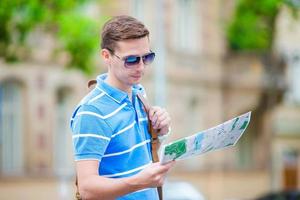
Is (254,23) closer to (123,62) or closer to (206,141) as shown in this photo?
(123,62)

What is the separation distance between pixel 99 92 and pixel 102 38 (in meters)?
0.25

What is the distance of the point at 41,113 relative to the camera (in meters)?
30.6

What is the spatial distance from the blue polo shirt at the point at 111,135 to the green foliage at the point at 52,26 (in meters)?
15.8

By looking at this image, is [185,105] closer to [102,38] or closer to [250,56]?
[250,56]

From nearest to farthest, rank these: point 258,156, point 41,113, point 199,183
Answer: point 41,113 → point 199,183 → point 258,156

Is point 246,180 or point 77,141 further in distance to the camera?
point 246,180

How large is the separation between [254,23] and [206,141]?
80.2ft

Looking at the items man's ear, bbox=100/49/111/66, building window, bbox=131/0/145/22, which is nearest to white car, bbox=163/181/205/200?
A: man's ear, bbox=100/49/111/66

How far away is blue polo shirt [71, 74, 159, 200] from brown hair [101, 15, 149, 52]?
8.9 inches

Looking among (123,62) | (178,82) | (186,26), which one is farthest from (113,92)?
(186,26)

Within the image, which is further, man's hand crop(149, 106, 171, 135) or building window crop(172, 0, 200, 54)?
building window crop(172, 0, 200, 54)

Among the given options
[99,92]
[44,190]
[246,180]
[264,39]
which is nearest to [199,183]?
[246,180]

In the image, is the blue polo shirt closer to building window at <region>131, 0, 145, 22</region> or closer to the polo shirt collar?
the polo shirt collar

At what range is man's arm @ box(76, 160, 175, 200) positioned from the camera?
5.14 meters
